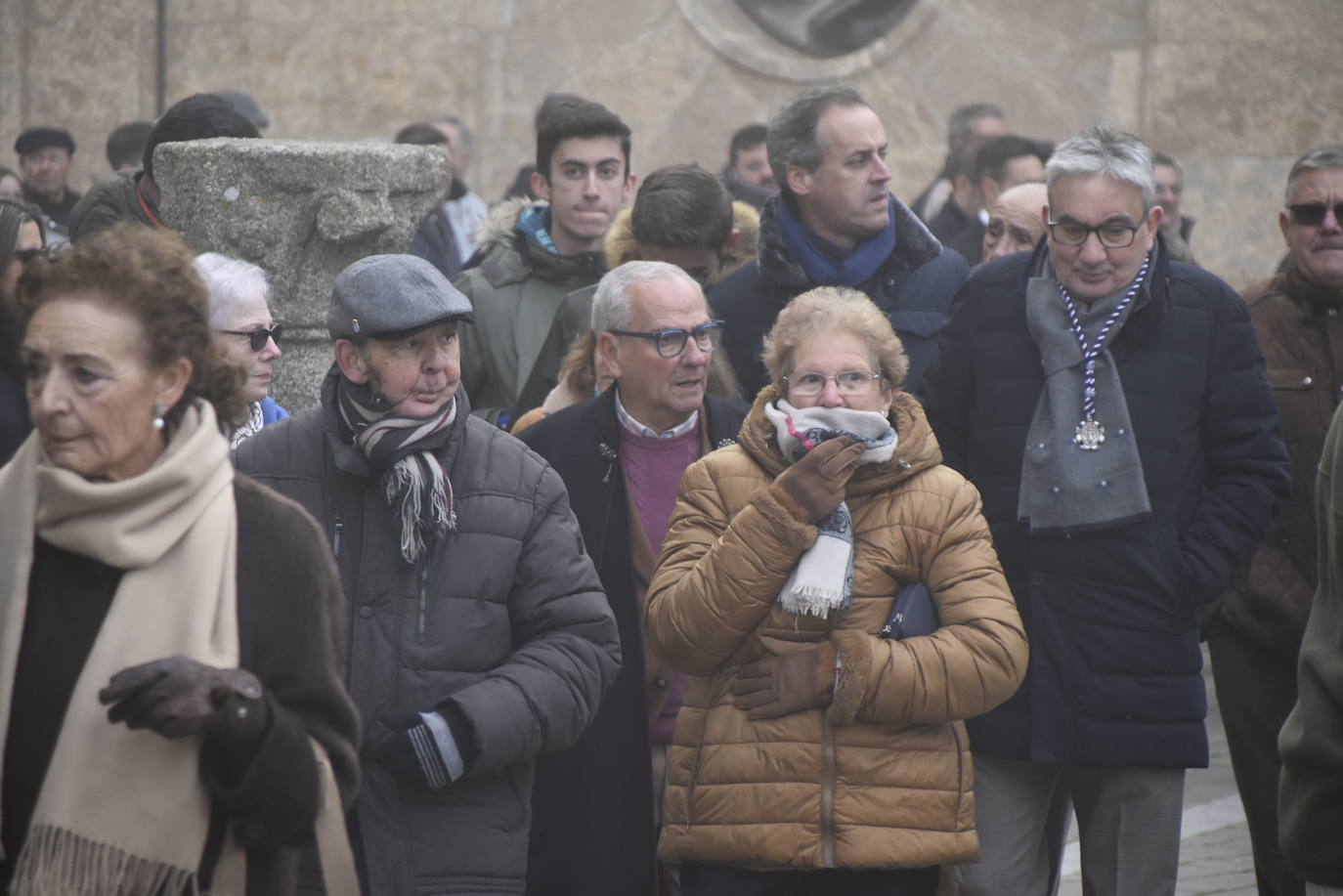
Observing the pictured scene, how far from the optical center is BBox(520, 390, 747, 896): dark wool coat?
15.8 feet

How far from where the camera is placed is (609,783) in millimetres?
4836

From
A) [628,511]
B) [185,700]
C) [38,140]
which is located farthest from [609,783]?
[38,140]

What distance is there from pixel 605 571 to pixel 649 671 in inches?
10.6

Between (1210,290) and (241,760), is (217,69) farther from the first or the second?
(241,760)

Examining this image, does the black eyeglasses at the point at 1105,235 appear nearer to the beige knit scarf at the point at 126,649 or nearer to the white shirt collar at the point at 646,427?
the white shirt collar at the point at 646,427

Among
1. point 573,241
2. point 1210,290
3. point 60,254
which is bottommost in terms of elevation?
point 60,254

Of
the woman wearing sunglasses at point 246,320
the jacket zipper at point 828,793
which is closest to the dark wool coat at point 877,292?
the woman wearing sunglasses at point 246,320

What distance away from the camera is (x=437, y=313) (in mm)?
4270

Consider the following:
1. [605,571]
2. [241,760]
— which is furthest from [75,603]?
[605,571]

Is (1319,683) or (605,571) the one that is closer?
(1319,683)

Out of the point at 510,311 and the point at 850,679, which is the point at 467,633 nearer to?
the point at 850,679

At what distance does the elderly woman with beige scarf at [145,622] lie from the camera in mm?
3088

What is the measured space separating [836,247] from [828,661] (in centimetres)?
205

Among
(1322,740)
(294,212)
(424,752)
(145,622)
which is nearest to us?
(145,622)
